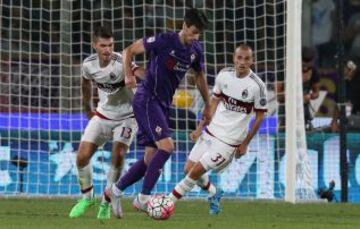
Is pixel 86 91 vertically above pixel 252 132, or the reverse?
pixel 86 91

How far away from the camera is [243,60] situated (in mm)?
13195

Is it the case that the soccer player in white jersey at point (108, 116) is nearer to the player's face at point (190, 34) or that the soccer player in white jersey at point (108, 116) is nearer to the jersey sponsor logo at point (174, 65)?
the jersey sponsor logo at point (174, 65)

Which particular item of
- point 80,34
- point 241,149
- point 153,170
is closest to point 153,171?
point 153,170

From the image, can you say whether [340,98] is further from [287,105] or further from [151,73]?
[151,73]

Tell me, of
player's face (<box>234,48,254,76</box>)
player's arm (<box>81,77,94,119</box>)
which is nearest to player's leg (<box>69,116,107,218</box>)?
player's arm (<box>81,77,94,119</box>)

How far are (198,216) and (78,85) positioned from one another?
19.3ft

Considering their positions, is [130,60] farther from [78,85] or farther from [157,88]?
[78,85]

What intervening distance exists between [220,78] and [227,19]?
4.45 meters

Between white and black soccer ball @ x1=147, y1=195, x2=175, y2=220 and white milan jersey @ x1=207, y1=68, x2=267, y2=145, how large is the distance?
2.13 metres

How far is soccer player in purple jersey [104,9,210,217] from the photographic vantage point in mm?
11344

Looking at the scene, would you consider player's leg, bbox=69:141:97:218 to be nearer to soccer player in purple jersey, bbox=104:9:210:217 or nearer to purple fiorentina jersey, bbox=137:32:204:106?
soccer player in purple jersey, bbox=104:9:210:217

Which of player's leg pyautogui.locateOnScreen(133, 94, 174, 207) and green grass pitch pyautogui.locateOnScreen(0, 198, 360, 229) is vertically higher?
player's leg pyautogui.locateOnScreen(133, 94, 174, 207)

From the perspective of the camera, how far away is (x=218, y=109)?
534 inches

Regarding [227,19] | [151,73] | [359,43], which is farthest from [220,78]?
[359,43]
